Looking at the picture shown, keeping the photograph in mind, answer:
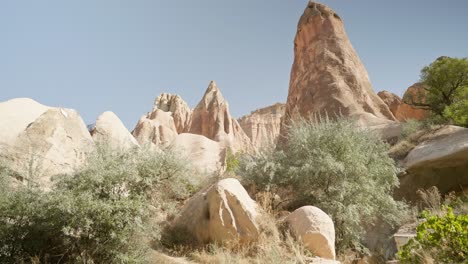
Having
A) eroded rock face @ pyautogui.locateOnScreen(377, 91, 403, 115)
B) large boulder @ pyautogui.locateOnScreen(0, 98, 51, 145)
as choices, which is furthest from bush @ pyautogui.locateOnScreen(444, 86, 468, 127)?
eroded rock face @ pyautogui.locateOnScreen(377, 91, 403, 115)

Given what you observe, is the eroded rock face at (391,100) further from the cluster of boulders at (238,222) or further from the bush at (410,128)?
A: the cluster of boulders at (238,222)

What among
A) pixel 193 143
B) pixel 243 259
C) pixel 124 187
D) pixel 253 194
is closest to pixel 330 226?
pixel 243 259

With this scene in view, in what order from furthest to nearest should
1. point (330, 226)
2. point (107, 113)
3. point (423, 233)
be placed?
point (107, 113) → point (330, 226) → point (423, 233)

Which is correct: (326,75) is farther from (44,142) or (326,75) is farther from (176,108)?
(176,108)

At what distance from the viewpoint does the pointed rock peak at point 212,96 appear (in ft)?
141

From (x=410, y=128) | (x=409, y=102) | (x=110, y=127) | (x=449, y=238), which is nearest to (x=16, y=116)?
(x=110, y=127)

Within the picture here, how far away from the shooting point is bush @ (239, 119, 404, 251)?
8141 millimetres

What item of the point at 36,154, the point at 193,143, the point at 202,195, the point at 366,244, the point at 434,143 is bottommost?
the point at 366,244

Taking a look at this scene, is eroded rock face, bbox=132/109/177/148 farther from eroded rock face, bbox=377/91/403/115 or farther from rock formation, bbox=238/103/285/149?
eroded rock face, bbox=377/91/403/115

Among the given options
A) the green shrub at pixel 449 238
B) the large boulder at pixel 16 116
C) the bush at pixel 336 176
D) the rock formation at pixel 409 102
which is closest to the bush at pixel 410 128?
the rock formation at pixel 409 102

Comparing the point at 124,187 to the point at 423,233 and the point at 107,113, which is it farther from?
the point at 107,113

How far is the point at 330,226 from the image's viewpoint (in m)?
6.93

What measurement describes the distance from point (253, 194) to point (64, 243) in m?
5.39

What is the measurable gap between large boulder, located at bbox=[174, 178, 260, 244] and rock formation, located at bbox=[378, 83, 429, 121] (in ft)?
57.8
